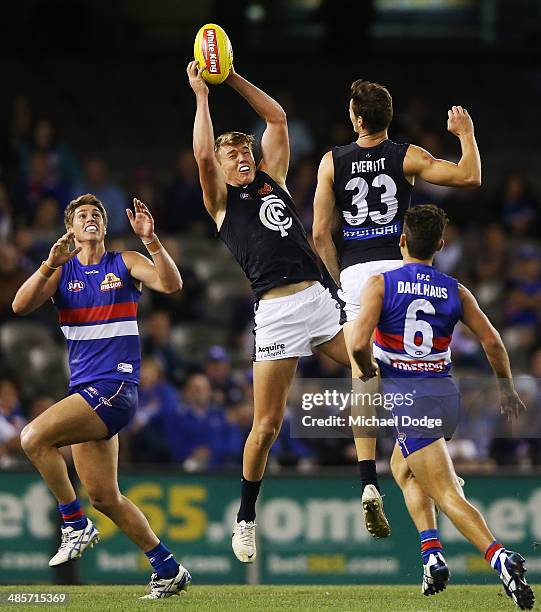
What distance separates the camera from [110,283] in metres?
9.72

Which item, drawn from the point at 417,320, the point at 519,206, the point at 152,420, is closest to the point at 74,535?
the point at 417,320

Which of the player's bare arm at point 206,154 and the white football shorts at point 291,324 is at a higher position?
the player's bare arm at point 206,154

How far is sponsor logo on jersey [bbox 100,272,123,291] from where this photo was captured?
9711 mm

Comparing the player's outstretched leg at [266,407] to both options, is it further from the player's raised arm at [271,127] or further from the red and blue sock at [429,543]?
the player's raised arm at [271,127]

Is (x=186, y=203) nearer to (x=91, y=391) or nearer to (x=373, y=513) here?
(x=91, y=391)

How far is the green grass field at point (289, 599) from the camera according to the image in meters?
9.20

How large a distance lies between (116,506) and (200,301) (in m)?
8.19

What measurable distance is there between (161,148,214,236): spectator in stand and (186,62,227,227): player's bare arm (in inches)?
344

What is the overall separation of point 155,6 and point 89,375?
544 inches

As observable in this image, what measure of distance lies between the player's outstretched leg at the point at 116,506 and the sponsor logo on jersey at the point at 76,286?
103 cm

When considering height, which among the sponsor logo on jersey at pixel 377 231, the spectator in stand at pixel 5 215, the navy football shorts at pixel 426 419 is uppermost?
the spectator in stand at pixel 5 215

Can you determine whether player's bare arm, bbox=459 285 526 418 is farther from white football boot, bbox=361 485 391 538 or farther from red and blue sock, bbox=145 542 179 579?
red and blue sock, bbox=145 542 179 579

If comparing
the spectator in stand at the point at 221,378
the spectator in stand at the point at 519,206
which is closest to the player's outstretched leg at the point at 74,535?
the spectator in stand at the point at 221,378

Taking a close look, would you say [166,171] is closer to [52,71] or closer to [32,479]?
[52,71]
